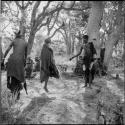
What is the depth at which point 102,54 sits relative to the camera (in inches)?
753

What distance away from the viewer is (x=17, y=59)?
26.1 feet

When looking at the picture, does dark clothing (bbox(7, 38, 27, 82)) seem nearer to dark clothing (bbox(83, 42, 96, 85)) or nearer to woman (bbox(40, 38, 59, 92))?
woman (bbox(40, 38, 59, 92))

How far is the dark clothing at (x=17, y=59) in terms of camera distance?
790cm

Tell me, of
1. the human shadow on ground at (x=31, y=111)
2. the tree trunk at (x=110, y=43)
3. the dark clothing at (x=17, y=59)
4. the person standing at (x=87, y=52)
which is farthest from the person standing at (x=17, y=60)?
the tree trunk at (x=110, y=43)

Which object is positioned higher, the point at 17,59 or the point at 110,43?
the point at 110,43

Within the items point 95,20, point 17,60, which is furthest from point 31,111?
point 95,20

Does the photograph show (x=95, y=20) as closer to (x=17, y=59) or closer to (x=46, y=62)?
(x=46, y=62)

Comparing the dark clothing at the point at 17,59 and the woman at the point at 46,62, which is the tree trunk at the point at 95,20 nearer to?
the woman at the point at 46,62

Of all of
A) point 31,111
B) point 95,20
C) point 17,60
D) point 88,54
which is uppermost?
point 95,20

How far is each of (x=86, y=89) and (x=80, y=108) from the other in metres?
3.26

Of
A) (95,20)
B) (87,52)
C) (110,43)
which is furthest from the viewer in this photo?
(110,43)

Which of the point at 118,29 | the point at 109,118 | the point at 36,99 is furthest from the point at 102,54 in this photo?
the point at 109,118

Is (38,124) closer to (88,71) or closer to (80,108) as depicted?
(80,108)

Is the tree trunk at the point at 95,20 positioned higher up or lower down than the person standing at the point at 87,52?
higher up
